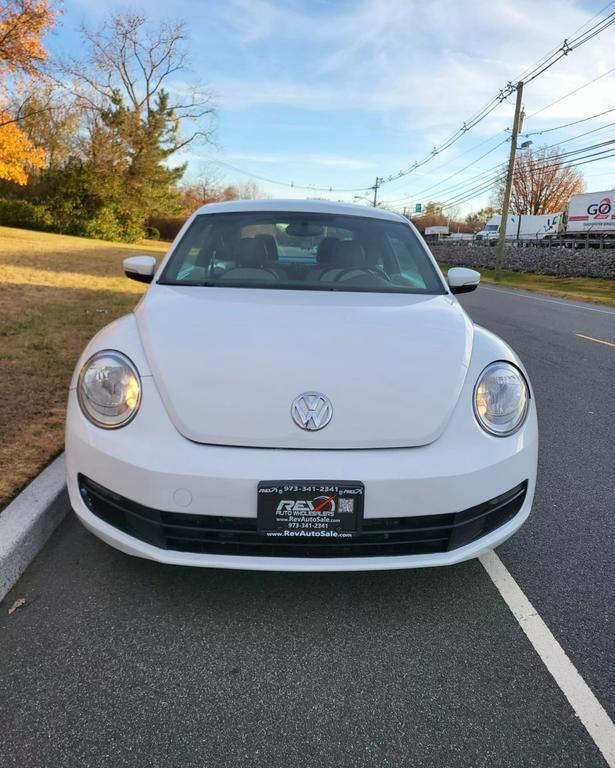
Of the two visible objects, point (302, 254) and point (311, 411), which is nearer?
point (311, 411)

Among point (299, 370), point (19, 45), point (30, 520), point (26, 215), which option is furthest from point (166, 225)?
point (299, 370)

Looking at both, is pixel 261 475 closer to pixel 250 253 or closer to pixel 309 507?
pixel 309 507

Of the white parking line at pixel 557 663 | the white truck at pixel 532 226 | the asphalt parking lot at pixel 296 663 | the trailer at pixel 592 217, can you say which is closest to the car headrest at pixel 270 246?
the asphalt parking lot at pixel 296 663

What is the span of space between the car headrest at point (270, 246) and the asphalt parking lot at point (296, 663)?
1785 mm

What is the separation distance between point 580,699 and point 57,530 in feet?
7.26

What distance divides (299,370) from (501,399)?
30.7 inches

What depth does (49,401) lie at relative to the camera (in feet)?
13.1

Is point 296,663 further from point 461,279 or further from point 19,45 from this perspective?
point 19,45

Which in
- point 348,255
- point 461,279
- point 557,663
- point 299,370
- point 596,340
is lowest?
point 596,340

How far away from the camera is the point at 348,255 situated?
3352 millimetres

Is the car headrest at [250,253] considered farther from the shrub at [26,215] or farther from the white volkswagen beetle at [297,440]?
the shrub at [26,215]

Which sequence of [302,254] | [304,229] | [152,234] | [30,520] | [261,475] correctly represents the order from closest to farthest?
[261,475] < [30,520] < [302,254] < [304,229] < [152,234]

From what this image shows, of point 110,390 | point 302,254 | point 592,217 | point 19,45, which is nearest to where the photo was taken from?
point 110,390

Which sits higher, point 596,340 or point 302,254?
point 302,254
